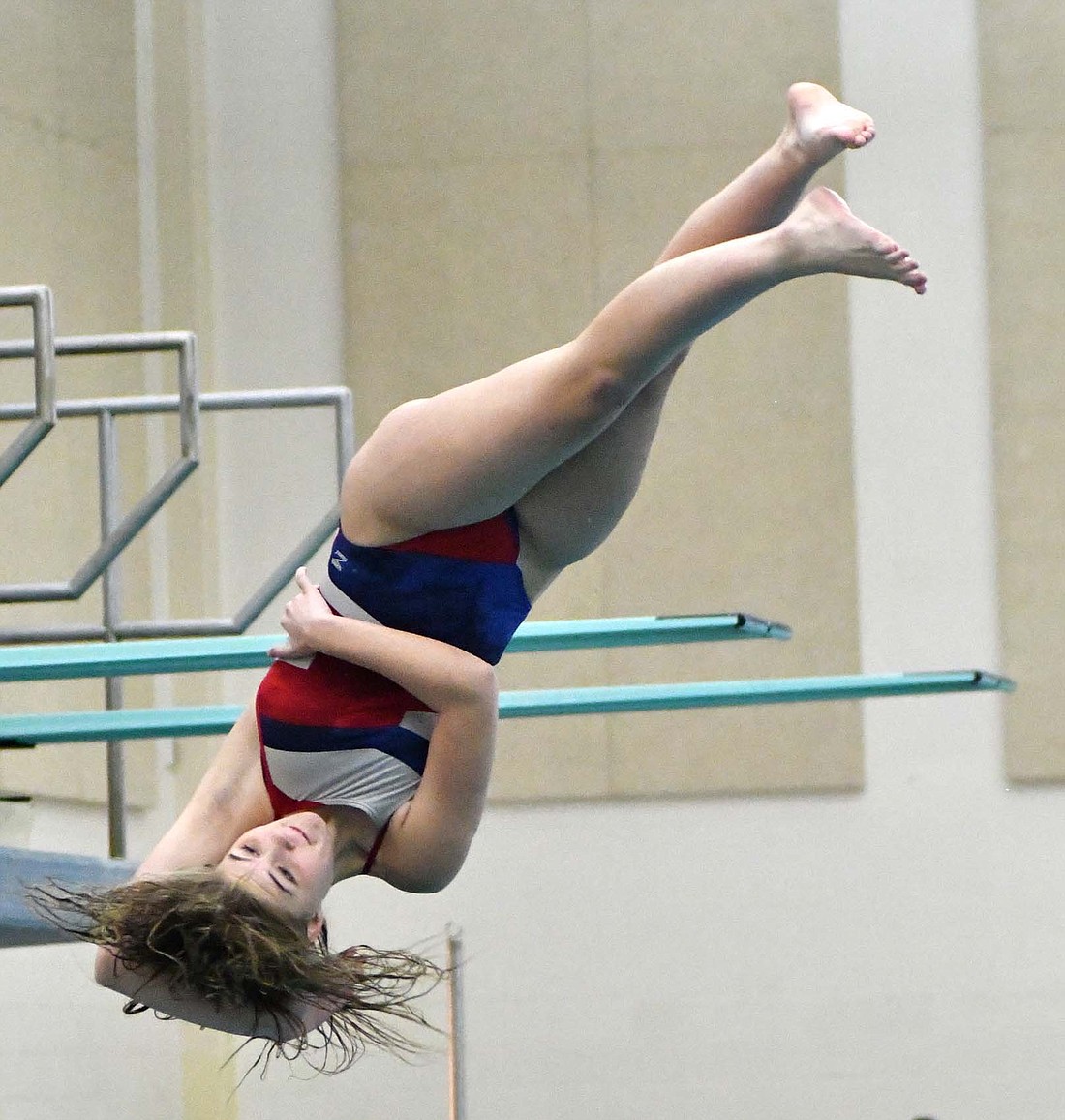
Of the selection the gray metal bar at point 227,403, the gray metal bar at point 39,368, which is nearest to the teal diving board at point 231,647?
the gray metal bar at point 39,368

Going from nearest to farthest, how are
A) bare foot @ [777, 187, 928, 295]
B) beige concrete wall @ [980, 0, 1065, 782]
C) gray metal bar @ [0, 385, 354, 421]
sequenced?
bare foot @ [777, 187, 928, 295] < gray metal bar @ [0, 385, 354, 421] < beige concrete wall @ [980, 0, 1065, 782]

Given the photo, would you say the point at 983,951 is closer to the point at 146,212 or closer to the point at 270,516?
the point at 270,516

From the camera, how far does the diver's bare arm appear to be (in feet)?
7.90

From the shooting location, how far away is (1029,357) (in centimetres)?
672

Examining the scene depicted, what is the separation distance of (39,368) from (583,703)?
48.7 inches

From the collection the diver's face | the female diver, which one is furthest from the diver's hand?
the diver's face

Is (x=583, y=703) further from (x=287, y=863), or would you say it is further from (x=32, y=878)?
(x=287, y=863)

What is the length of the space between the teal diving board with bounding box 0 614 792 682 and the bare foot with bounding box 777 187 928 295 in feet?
2.21

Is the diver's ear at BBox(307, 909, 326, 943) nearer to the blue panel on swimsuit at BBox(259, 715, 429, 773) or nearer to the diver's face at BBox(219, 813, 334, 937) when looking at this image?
the diver's face at BBox(219, 813, 334, 937)

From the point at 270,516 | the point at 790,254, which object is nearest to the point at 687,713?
the point at 270,516

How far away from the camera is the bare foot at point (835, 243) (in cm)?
225

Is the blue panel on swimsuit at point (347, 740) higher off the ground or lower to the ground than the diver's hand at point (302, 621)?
lower

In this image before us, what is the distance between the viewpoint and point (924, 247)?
265 inches

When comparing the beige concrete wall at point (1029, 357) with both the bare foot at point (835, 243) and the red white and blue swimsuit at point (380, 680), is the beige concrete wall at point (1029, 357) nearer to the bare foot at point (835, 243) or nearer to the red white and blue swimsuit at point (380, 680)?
the red white and blue swimsuit at point (380, 680)
